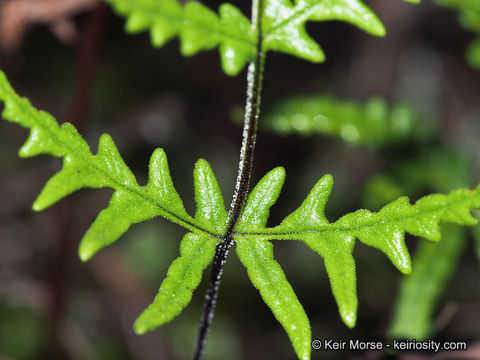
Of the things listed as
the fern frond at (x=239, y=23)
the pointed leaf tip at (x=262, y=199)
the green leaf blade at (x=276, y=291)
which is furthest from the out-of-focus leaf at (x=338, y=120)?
the green leaf blade at (x=276, y=291)

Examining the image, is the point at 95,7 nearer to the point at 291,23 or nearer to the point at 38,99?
the point at 291,23

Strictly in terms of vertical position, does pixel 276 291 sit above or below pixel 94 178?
below

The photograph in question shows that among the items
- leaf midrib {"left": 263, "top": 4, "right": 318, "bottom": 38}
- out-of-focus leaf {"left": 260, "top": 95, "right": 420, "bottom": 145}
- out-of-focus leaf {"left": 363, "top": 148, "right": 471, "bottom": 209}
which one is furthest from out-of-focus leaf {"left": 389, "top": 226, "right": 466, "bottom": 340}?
leaf midrib {"left": 263, "top": 4, "right": 318, "bottom": 38}

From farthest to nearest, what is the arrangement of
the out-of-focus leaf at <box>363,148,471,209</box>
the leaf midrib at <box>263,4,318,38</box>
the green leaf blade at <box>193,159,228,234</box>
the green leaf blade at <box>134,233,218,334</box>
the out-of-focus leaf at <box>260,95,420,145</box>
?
1. the out-of-focus leaf at <box>363,148,471,209</box>
2. the out-of-focus leaf at <box>260,95,420,145</box>
3. the leaf midrib at <box>263,4,318,38</box>
4. the green leaf blade at <box>193,159,228,234</box>
5. the green leaf blade at <box>134,233,218,334</box>

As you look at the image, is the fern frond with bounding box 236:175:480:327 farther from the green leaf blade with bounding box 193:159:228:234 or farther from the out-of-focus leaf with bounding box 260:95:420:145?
the out-of-focus leaf with bounding box 260:95:420:145

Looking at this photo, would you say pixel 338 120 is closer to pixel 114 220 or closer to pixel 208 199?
pixel 208 199

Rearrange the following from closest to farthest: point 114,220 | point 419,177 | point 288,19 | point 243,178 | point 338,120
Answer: point 114,220 < point 243,178 < point 288,19 < point 338,120 < point 419,177

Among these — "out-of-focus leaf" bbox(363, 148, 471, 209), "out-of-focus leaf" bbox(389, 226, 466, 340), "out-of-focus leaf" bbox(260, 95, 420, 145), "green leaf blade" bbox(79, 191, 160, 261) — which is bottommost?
"out-of-focus leaf" bbox(389, 226, 466, 340)

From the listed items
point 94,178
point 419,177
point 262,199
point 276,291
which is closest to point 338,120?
point 419,177

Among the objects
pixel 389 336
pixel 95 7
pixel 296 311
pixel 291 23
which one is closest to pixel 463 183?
pixel 389 336
